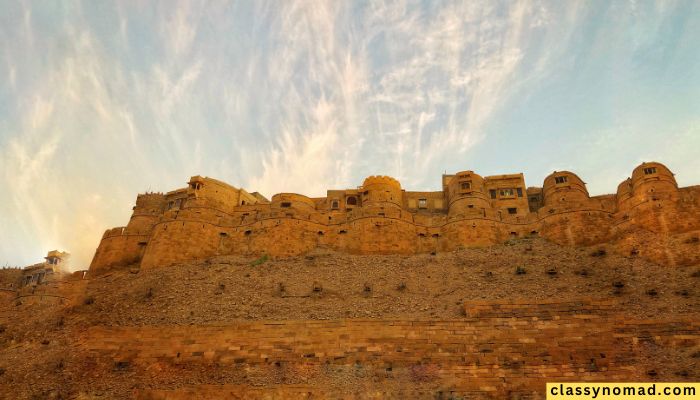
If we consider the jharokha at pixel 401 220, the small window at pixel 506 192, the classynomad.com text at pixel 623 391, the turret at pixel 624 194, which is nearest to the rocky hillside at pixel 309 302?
the classynomad.com text at pixel 623 391

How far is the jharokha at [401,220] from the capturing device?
1169 inches

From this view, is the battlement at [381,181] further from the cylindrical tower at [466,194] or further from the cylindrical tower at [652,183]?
the cylindrical tower at [652,183]

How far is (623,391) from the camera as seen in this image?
17.5 metres

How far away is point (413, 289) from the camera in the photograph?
26500mm

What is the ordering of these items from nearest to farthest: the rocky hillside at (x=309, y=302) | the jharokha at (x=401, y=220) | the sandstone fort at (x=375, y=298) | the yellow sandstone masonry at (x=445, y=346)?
the yellow sandstone masonry at (x=445, y=346), the sandstone fort at (x=375, y=298), the rocky hillside at (x=309, y=302), the jharokha at (x=401, y=220)

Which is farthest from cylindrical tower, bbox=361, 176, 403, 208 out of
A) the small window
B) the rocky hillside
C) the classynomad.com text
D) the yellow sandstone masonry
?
the classynomad.com text

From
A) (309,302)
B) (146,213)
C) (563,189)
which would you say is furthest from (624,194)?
(146,213)

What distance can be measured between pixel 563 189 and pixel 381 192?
45.0ft

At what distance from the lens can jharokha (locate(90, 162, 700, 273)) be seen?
2970 cm

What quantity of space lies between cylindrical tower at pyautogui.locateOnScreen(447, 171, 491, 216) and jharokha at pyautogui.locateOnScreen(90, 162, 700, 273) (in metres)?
0.09

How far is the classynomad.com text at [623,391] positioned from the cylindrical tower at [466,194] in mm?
19144

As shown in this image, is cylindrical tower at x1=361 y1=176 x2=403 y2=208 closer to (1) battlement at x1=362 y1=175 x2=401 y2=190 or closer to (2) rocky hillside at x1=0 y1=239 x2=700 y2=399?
(1) battlement at x1=362 y1=175 x2=401 y2=190

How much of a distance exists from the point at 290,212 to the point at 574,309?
20618mm

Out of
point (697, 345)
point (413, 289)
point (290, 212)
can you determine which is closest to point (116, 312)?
point (290, 212)
